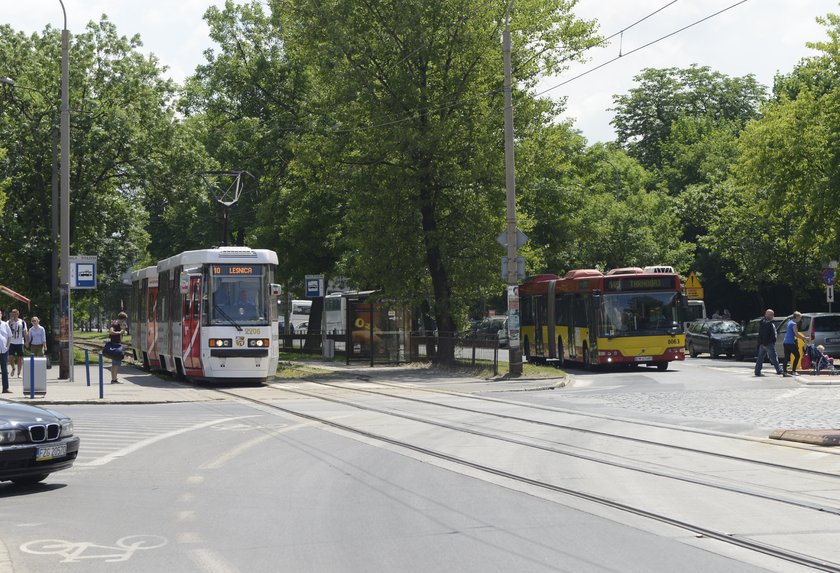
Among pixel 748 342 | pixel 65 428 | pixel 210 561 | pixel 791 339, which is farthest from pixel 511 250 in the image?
pixel 210 561

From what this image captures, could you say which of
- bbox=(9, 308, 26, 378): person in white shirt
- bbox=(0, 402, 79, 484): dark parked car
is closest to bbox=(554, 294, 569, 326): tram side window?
bbox=(9, 308, 26, 378): person in white shirt

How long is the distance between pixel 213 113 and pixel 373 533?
167 ft

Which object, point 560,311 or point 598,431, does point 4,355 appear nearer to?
point 598,431

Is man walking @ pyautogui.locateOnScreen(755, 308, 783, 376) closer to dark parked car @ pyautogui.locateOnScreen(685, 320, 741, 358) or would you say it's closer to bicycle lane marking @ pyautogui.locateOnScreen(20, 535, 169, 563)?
dark parked car @ pyautogui.locateOnScreen(685, 320, 741, 358)

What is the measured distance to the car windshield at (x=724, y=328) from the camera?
50362mm

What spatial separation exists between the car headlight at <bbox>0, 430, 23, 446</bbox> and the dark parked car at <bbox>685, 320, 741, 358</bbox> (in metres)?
40.3

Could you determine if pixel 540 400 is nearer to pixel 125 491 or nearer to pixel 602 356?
pixel 602 356

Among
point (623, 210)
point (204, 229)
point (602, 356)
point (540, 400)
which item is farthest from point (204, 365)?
point (623, 210)

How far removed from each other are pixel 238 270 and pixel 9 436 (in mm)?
18818

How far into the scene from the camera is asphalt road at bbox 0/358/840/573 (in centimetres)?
841

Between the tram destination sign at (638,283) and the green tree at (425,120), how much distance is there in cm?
475

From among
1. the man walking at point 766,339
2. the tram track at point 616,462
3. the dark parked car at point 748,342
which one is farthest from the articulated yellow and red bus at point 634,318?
the tram track at point 616,462

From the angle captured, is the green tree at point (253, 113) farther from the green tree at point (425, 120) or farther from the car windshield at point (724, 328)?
the car windshield at point (724, 328)

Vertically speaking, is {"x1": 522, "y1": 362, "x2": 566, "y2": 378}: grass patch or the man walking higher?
the man walking
